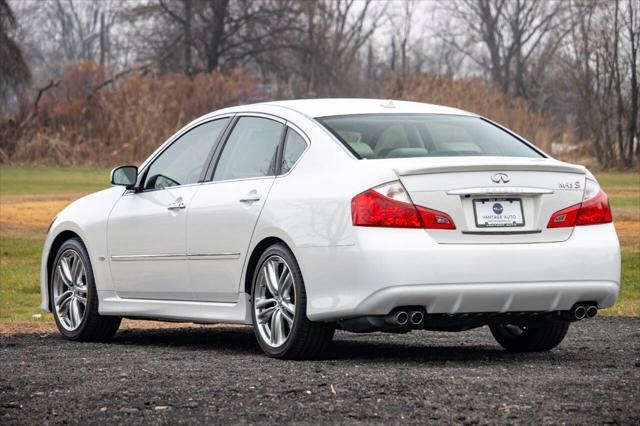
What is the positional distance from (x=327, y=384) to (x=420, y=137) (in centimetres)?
A: 197

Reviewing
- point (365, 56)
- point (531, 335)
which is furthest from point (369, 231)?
point (365, 56)

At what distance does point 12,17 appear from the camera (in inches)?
1608

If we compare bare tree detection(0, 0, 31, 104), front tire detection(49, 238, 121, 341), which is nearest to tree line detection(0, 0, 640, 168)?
bare tree detection(0, 0, 31, 104)

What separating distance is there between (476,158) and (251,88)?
144ft

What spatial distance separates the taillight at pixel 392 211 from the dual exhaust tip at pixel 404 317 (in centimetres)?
45

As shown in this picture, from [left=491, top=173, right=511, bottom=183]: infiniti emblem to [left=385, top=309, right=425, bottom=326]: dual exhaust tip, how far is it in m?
0.78

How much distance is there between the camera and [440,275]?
7.29m

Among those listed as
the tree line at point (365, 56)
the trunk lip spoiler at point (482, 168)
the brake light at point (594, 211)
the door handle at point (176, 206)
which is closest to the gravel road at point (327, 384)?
the brake light at point (594, 211)

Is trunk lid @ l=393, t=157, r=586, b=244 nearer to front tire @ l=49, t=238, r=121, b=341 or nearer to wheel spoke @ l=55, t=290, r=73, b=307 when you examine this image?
front tire @ l=49, t=238, r=121, b=341

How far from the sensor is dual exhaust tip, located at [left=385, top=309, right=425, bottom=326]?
7.40 m

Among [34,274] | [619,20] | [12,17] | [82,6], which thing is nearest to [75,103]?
[12,17]

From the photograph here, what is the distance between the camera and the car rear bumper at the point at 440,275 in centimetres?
726

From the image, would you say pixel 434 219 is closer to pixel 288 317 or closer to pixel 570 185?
pixel 570 185

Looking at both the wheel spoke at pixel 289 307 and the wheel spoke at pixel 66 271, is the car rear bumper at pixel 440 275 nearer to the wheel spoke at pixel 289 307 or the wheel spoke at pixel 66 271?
the wheel spoke at pixel 289 307
